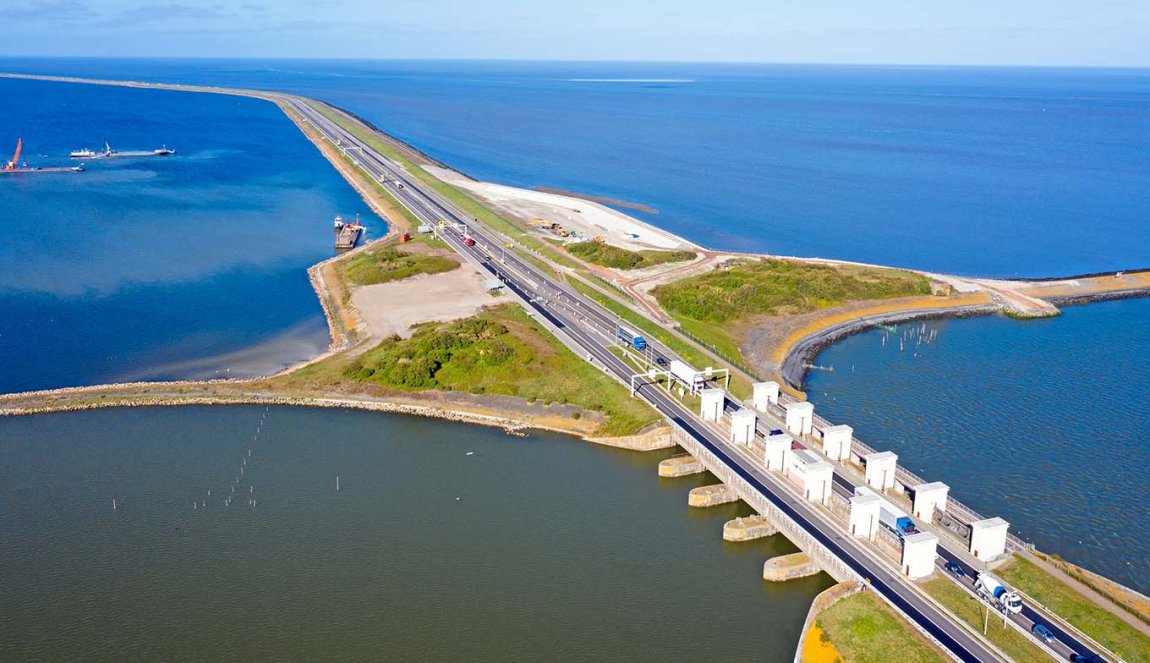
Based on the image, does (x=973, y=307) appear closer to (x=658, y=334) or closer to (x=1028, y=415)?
(x=1028, y=415)

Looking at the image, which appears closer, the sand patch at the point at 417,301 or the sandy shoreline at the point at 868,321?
the sandy shoreline at the point at 868,321

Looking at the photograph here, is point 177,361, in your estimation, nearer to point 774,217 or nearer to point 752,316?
point 752,316

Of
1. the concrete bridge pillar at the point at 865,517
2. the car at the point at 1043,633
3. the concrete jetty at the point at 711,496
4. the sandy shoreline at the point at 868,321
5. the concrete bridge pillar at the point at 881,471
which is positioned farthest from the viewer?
the sandy shoreline at the point at 868,321

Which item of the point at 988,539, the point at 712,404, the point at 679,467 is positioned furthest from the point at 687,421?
the point at 988,539

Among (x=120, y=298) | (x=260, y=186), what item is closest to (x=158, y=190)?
(x=260, y=186)

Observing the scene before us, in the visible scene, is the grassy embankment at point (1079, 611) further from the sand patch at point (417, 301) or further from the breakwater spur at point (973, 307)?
the sand patch at point (417, 301)

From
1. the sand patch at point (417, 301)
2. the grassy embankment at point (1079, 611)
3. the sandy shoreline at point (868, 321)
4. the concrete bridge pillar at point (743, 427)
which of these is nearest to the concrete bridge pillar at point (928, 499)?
the grassy embankment at point (1079, 611)
